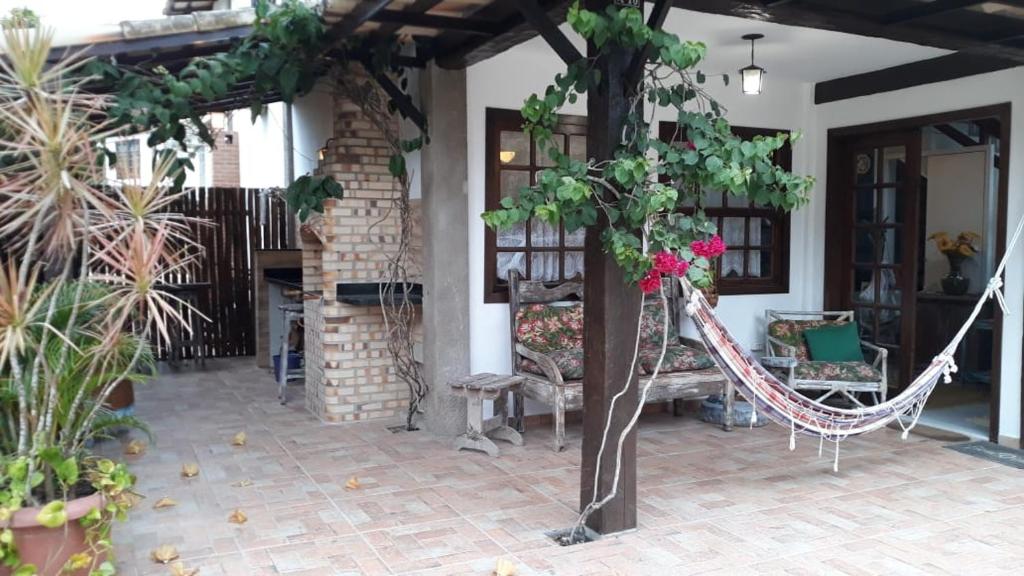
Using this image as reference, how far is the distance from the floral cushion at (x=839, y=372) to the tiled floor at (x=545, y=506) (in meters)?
0.42

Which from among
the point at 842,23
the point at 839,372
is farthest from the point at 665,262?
the point at 839,372

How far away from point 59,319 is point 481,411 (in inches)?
101

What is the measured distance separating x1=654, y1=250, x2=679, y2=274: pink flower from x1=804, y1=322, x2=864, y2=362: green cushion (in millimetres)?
3345

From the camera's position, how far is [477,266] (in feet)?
18.2

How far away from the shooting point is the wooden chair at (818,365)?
561 cm

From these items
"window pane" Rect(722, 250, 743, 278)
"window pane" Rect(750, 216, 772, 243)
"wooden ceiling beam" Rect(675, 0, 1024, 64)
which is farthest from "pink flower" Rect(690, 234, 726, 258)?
"window pane" Rect(750, 216, 772, 243)

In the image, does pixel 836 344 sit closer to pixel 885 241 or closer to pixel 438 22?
pixel 885 241

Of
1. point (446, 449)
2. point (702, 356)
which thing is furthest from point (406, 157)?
point (702, 356)

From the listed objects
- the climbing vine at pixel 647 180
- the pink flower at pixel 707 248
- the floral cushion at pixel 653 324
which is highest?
the climbing vine at pixel 647 180

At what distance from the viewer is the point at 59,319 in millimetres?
3051

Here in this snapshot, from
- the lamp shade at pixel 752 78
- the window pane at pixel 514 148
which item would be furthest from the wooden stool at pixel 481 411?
the lamp shade at pixel 752 78

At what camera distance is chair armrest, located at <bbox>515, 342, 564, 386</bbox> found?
507cm

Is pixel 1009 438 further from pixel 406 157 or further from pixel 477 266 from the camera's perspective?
pixel 406 157

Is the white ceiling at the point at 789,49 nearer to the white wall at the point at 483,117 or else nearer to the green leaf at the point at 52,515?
the white wall at the point at 483,117
